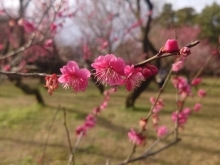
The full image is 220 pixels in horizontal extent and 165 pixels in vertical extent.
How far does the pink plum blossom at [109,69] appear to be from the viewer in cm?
88

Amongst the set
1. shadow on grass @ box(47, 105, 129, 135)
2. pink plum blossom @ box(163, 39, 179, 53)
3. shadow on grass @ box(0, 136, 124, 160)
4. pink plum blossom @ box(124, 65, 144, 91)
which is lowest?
shadow on grass @ box(0, 136, 124, 160)

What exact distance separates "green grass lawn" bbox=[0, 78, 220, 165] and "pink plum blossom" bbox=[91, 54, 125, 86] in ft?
10.9

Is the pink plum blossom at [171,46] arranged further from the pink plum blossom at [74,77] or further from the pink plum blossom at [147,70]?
the pink plum blossom at [74,77]

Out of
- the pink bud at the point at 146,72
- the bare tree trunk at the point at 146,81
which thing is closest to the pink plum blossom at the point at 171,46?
the pink bud at the point at 146,72

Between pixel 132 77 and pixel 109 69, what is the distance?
9cm

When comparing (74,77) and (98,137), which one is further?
(98,137)

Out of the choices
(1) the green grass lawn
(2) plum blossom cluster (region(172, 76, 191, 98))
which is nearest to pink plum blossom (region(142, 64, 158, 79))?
(2) plum blossom cluster (region(172, 76, 191, 98))

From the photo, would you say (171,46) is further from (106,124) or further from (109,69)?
(106,124)

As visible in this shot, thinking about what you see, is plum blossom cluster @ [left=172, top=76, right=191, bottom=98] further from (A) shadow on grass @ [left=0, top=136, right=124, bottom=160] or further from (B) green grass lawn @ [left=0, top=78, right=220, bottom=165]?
(A) shadow on grass @ [left=0, top=136, right=124, bottom=160]

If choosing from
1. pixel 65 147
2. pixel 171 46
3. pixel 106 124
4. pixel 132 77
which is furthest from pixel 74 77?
pixel 106 124

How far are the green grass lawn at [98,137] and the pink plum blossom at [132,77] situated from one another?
326 centimetres

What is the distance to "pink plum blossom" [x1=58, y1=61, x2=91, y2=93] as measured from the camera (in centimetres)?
95

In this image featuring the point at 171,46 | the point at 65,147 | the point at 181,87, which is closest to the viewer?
the point at 171,46

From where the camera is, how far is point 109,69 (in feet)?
2.94
